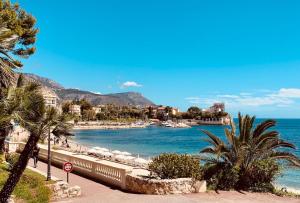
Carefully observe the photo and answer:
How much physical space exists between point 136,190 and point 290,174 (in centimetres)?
2052

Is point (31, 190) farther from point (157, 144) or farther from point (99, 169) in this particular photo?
point (157, 144)

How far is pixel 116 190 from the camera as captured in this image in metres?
15.0

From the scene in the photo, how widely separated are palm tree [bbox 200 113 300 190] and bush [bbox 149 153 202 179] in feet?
6.99

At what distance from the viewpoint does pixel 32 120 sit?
34.1 feet

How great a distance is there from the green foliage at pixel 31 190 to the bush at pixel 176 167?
4.75 meters

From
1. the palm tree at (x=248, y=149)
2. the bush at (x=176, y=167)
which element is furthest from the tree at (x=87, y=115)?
the bush at (x=176, y=167)

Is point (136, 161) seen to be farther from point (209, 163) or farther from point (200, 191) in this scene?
point (200, 191)

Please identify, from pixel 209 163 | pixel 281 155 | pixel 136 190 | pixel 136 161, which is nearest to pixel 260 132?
pixel 281 155

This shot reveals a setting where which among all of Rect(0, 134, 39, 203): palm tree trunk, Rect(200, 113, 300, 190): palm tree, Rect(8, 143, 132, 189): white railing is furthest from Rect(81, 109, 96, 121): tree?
Rect(0, 134, 39, 203): palm tree trunk

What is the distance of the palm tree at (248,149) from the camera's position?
54.8 feet

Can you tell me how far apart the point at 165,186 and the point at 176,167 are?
1136mm

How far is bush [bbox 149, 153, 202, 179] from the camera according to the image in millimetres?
14641

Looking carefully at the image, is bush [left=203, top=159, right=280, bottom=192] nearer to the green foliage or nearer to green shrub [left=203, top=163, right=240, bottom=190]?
green shrub [left=203, top=163, right=240, bottom=190]

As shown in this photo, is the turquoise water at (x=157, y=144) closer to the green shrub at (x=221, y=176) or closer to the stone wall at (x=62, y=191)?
the green shrub at (x=221, y=176)
